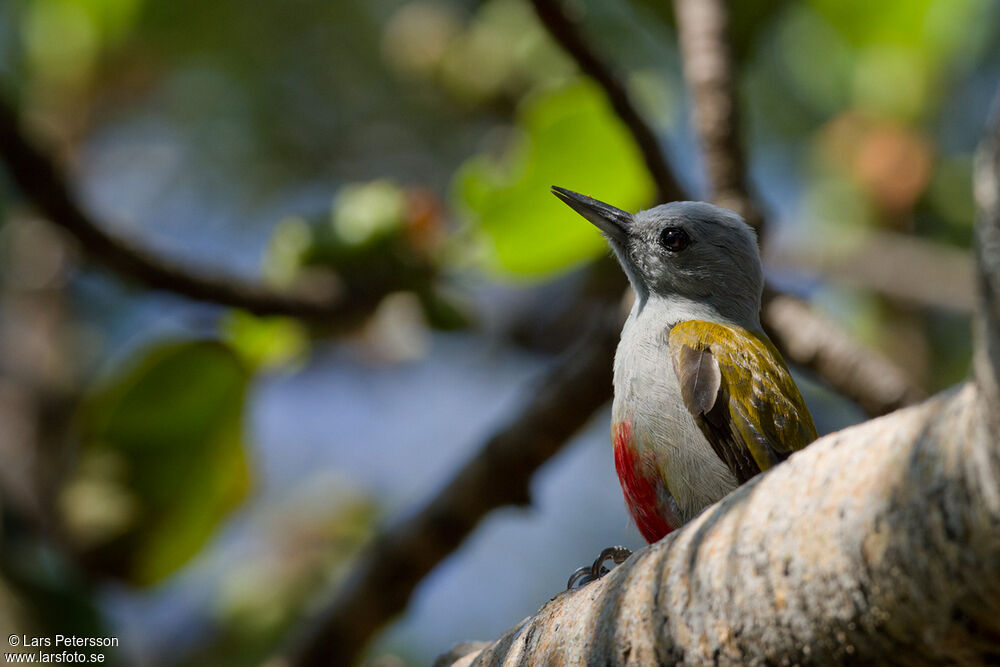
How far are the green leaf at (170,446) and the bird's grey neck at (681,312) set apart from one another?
1.61 metres

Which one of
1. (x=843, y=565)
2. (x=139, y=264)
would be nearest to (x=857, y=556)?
(x=843, y=565)

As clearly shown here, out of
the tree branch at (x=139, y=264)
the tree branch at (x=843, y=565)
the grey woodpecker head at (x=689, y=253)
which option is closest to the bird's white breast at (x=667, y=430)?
the grey woodpecker head at (x=689, y=253)

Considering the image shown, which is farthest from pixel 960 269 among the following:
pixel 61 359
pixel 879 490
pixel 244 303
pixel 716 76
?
pixel 61 359

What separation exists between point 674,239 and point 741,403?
1.01m

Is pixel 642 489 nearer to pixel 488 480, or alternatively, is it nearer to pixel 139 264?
pixel 488 480

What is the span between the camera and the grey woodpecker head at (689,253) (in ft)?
12.5

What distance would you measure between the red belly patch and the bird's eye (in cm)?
98

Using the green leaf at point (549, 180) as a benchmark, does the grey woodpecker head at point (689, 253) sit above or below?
below

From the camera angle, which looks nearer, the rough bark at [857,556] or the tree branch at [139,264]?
the rough bark at [857,556]

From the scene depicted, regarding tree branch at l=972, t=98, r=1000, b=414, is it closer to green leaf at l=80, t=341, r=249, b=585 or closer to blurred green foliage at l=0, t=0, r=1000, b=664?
blurred green foliage at l=0, t=0, r=1000, b=664

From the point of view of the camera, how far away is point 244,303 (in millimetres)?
3764

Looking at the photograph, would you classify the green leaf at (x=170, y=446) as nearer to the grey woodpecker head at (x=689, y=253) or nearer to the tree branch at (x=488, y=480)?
the tree branch at (x=488, y=480)

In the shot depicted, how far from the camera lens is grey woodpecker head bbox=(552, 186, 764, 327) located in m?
3.80

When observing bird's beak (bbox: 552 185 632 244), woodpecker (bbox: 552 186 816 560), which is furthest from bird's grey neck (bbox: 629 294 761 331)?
bird's beak (bbox: 552 185 632 244)
